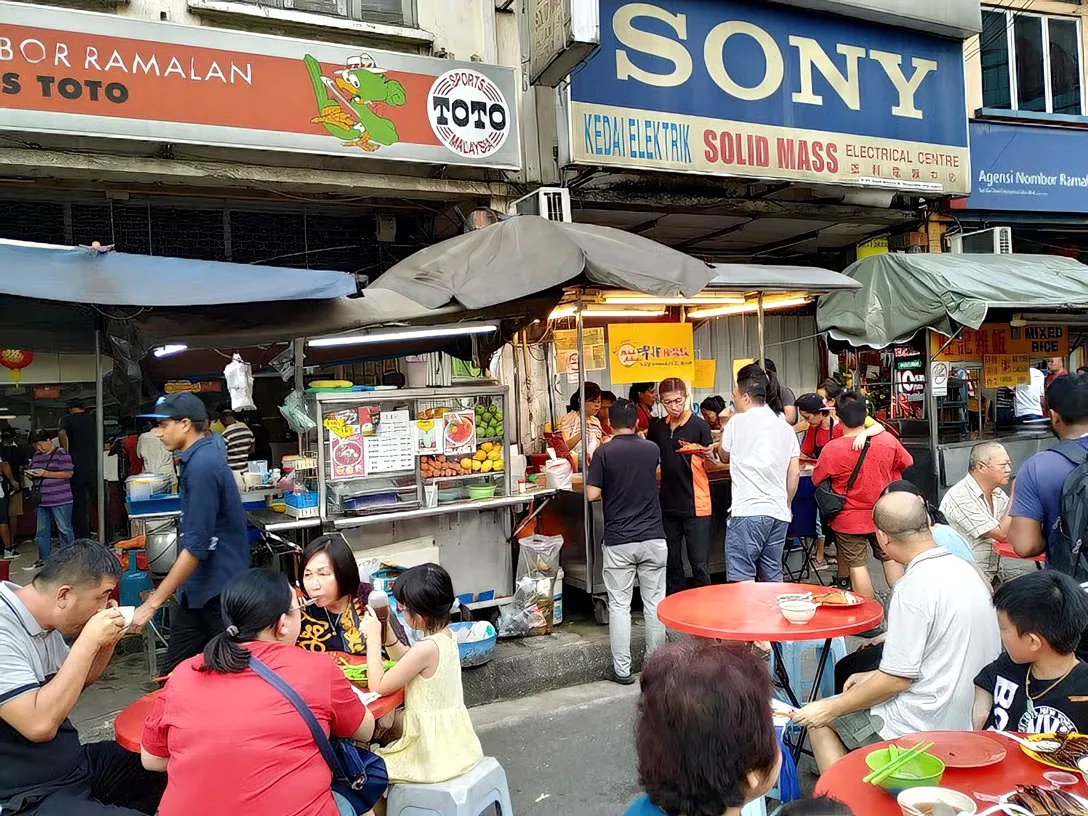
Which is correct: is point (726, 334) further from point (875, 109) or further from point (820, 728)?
point (820, 728)

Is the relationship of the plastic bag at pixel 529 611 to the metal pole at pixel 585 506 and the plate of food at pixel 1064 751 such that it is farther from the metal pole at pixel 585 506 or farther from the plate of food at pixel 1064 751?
the plate of food at pixel 1064 751

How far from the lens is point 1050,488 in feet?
12.1

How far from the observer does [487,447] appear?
→ 21.1 feet

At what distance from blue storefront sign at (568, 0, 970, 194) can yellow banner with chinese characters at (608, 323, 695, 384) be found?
182 cm

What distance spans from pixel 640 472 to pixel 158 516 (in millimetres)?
3837

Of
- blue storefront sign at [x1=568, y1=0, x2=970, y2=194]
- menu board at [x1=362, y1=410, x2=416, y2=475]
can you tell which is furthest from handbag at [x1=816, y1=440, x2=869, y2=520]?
blue storefront sign at [x1=568, y1=0, x2=970, y2=194]

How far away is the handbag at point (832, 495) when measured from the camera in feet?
20.1

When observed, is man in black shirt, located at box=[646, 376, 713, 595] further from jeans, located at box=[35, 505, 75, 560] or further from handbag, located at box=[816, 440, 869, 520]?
jeans, located at box=[35, 505, 75, 560]

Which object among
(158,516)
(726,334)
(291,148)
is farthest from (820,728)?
(726,334)

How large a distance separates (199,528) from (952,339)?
26.5 feet

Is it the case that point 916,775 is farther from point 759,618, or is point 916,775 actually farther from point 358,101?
point 358,101

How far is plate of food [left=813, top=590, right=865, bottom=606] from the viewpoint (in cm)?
383

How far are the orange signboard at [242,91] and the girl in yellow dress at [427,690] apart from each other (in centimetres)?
457

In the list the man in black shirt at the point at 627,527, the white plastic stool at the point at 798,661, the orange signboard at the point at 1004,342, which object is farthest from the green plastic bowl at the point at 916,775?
the orange signboard at the point at 1004,342
